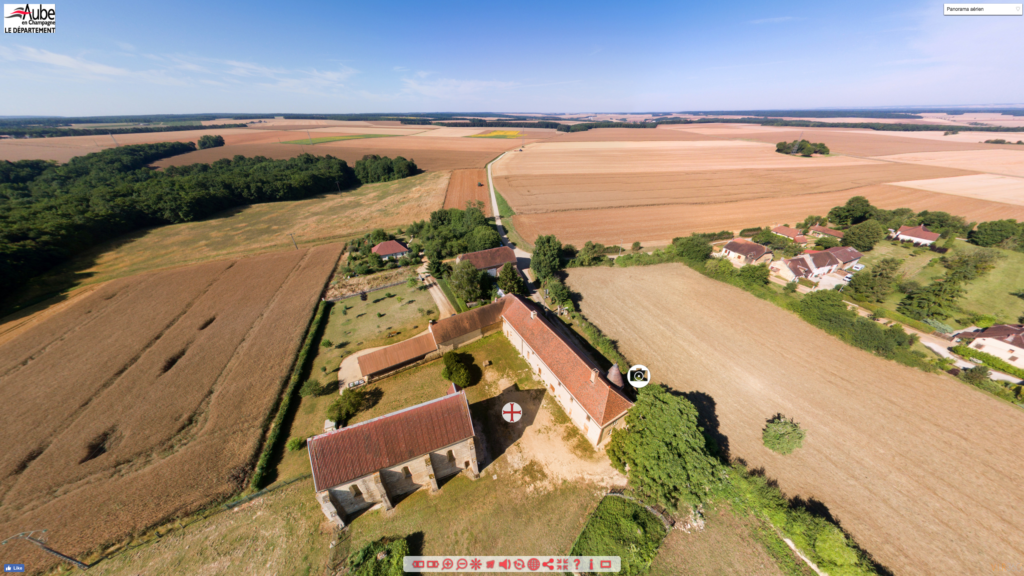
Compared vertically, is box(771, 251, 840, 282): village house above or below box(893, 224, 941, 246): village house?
below

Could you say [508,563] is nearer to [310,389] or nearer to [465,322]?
[465,322]

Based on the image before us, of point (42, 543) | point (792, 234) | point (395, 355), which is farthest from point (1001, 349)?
point (42, 543)

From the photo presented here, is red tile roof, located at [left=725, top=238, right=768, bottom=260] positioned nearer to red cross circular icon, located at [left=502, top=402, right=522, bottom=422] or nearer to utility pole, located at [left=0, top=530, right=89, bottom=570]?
red cross circular icon, located at [left=502, top=402, right=522, bottom=422]

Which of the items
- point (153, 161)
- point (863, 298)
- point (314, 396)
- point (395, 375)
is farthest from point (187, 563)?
point (153, 161)

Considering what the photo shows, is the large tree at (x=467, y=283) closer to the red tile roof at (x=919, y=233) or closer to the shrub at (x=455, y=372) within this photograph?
the shrub at (x=455, y=372)

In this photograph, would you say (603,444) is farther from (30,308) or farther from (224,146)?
(224,146)

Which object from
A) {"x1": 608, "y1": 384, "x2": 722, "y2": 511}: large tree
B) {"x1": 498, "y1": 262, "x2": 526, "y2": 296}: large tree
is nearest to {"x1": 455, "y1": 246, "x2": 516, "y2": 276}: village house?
{"x1": 498, "y1": 262, "x2": 526, "y2": 296}: large tree
